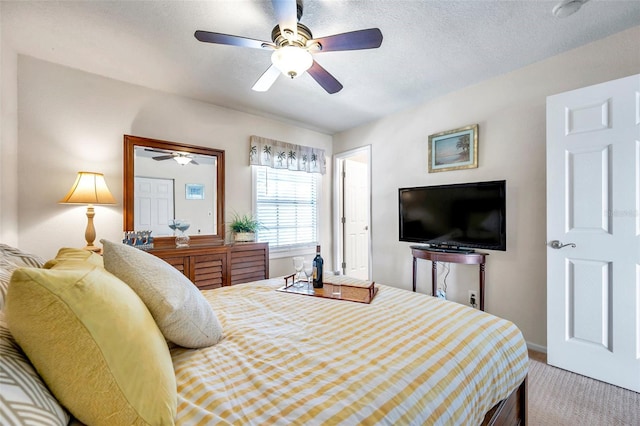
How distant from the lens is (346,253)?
464cm

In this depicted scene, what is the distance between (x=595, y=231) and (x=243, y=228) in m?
3.29

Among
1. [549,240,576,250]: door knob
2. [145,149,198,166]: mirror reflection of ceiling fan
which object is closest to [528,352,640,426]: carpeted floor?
[549,240,576,250]: door knob

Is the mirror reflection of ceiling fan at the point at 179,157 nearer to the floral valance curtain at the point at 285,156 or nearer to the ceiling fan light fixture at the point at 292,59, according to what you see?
the floral valance curtain at the point at 285,156

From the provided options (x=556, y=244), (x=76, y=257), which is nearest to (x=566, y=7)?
(x=556, y=244)

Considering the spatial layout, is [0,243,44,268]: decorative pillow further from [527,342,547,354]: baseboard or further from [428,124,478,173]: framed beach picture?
[527,342,547,354]: baseboard

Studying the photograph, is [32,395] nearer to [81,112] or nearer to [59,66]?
[81,112]

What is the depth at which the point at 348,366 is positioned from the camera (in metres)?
0.90

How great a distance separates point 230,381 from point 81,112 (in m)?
2.97

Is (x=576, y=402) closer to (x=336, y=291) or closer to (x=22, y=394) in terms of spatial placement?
(x=336, y=291)

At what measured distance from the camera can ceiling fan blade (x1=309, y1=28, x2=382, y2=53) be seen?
5.18 ft

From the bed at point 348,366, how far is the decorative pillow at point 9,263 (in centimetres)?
13

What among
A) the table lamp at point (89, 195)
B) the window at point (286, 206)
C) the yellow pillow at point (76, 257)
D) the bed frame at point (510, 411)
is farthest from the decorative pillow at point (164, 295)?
the window at point (286, 206)

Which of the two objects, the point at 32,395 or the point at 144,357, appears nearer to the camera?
the point at 32,395

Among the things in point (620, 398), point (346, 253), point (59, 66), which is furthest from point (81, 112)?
point (620, 398)
